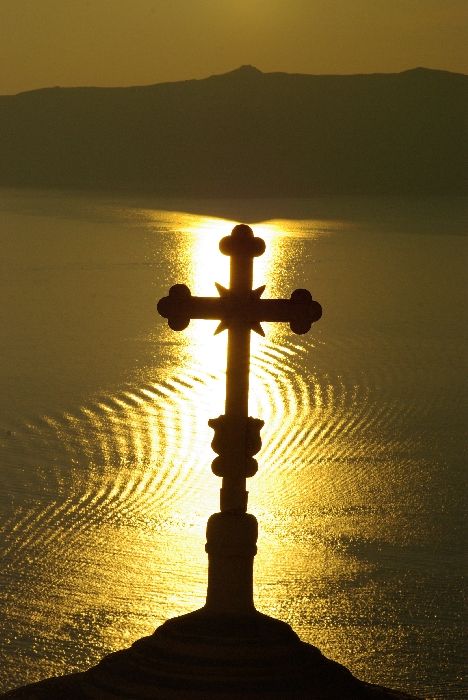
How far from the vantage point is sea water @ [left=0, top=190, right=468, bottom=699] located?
149 feet

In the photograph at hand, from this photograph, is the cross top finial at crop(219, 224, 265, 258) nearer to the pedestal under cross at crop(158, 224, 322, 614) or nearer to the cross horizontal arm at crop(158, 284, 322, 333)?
the pedestal under cross at crop(158, 224, 322, 614)

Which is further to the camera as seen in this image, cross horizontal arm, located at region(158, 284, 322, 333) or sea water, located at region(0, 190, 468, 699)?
sea water, located at region(0, 190, 468, 699)

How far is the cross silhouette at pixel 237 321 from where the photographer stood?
9.18 meters

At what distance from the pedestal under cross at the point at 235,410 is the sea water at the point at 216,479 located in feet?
108

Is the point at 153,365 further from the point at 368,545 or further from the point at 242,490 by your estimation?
the point at 242,490

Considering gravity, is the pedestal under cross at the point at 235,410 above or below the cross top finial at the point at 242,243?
below

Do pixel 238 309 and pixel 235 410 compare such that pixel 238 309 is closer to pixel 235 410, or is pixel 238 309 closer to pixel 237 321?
pixel 237 321

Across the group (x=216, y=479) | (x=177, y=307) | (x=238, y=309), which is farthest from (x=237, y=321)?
(x=216, y=479)

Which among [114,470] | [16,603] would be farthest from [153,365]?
[16,603]

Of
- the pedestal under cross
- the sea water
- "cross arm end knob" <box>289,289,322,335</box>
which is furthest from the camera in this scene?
the sea water

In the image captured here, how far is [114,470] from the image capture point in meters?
60.7

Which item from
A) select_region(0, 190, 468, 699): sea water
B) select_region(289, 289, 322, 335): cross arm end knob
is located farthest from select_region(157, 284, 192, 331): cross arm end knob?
select_region(0, 190, 468, 699): sea water

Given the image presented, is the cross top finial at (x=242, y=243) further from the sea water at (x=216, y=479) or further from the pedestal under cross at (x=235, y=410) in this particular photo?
the sea water at (x=216, y=479)

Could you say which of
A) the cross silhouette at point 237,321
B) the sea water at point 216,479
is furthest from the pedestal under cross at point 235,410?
the sea water at point 216,479
